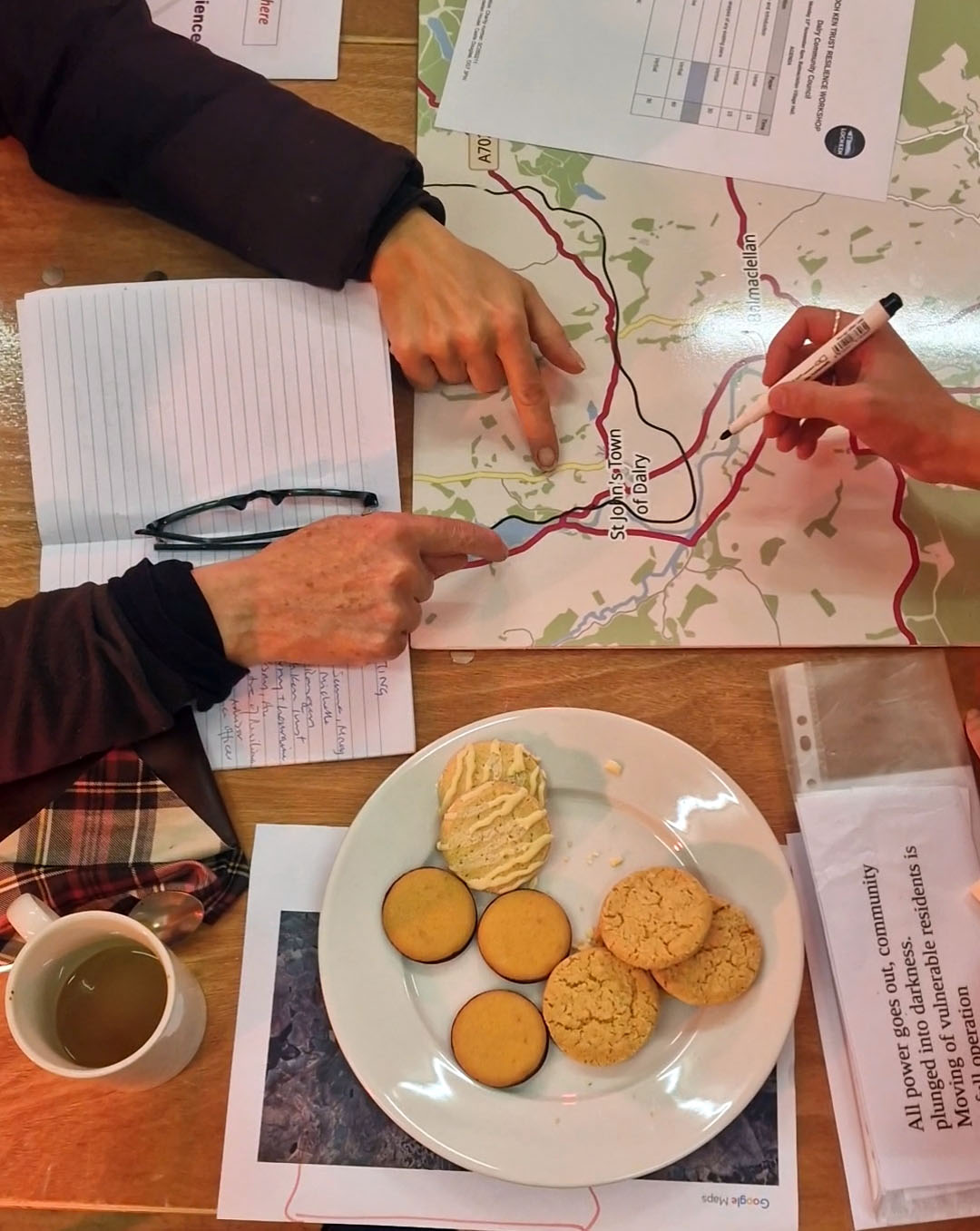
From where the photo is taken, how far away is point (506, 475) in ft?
2.36

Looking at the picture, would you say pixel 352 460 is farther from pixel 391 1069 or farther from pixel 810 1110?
pixel 810 1110

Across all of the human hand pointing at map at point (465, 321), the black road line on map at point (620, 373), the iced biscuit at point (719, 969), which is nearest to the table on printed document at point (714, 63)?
the black road line on map at point (620, 373)

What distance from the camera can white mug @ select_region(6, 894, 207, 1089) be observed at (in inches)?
20.8

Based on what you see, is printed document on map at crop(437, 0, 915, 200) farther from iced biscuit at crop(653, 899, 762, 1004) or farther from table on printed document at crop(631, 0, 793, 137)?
iced biscuit at crop(653, 899, 762, 1004)

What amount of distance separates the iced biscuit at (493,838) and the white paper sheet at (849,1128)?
19 cm

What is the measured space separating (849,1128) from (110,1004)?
47 centimetres

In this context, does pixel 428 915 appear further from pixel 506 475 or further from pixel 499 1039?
pixel 506 475

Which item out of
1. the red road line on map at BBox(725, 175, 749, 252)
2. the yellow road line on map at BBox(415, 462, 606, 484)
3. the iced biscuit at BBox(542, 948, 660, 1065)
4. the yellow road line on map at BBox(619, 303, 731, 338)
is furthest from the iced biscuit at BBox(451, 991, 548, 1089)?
the red road line on map at BBox(725, 175, 749, 252)

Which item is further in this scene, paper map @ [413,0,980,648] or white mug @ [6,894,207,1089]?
paper map @ [413,0,980,648]

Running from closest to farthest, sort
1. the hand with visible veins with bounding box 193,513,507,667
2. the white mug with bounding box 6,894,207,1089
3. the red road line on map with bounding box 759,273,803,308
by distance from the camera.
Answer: the white mug with bounding box 6,894,207,1089 < the hand with visible veins with bounding box 193,513,507,667 < the red road line on map with bounding box 759,273,803,308

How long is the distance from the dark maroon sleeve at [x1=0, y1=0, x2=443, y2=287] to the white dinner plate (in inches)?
15.8

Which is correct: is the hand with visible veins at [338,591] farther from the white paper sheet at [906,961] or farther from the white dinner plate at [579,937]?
the white paper sheet at [906,961]

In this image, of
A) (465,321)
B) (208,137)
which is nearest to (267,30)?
(208,137)

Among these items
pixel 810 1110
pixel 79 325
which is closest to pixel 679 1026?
pixel 810 1110
